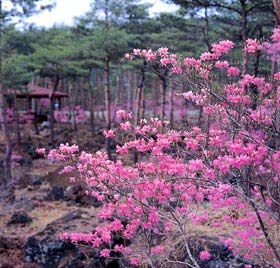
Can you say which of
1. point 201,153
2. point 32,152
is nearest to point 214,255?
point 201,153

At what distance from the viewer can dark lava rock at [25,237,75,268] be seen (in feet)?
25.3

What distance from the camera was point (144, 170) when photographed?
499 cm

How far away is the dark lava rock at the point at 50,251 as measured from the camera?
770cm

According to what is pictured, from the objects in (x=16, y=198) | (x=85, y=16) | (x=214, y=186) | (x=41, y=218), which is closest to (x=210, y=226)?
(x=41, y=218)

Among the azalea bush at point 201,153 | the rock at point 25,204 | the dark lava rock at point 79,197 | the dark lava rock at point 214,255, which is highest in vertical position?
the azalea bush at point 201,153

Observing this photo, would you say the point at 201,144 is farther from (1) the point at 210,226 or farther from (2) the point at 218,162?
(1) the point at 210,226

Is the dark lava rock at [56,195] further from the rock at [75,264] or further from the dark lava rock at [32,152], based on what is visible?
the dark lava rock at [32,152]

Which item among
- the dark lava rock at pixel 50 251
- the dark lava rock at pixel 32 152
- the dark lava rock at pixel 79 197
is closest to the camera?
the dark lava rock at pixel 50 251

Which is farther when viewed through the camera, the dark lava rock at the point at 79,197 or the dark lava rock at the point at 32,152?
the dark lava rock at the point at 32,152

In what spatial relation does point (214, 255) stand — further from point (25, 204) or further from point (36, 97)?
point (36, 97)

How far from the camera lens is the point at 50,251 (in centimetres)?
776

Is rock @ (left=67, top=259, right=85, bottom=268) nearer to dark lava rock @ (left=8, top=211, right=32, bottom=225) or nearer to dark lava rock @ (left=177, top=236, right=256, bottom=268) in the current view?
dark lava rock @ (left=177, top=236, right=256, bottom=268)

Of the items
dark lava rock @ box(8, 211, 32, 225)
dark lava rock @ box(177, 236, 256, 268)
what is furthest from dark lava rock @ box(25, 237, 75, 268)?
dark lava rock @ box(8, 211, 32, 225)

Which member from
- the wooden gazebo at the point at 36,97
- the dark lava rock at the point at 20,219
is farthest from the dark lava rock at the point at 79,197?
the wooden gazebo at the point at 36,97
